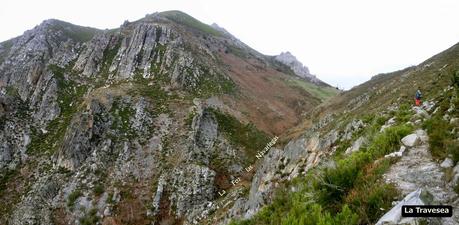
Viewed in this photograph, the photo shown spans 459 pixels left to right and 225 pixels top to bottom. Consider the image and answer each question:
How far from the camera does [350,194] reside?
9633mm

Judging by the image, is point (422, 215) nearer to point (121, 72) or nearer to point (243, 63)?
point (121, 72)

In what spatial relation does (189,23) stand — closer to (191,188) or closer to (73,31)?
(73,31)

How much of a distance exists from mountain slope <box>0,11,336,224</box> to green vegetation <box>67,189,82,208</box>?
0.10m

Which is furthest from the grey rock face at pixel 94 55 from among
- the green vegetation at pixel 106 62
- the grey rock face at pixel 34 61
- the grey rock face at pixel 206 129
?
the grey rock face at pixel 206 129

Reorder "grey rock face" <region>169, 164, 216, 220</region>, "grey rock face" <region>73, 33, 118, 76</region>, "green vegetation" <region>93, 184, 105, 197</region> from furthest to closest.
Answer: "grey rock face" <region>73, 33, 118, 76</region> < "green vegetation" <region>93, 184, 105, 197</region> < "grey rock face" <region>169, 164, 216, 220</region>

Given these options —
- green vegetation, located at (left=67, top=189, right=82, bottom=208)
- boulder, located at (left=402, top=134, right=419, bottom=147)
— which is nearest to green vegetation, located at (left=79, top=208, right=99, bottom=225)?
green vegetation, located at (left=67, top=189, right=82, bottom=208)

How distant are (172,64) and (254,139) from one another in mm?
23425

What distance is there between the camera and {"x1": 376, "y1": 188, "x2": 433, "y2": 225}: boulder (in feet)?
24.5

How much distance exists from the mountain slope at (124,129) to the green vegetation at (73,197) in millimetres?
104

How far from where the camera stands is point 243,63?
4028 inches

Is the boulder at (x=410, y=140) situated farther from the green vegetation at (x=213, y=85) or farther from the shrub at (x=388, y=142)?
the green vegetation at (x=213, y=85)

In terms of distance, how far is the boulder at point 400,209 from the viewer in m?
7.47

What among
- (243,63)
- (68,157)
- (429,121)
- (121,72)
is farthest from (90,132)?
(243,63)

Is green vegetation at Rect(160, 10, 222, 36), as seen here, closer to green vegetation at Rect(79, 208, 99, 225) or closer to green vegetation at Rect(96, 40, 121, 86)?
green vegetation at Rect(96, 40, 121, 86)
